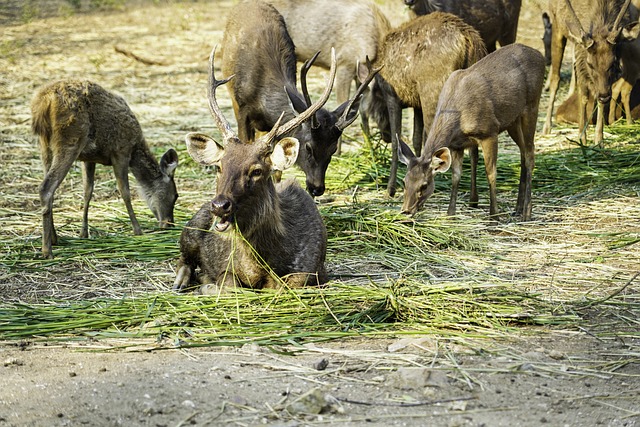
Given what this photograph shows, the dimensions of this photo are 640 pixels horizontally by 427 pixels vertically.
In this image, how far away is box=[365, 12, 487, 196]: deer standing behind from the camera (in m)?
10.2

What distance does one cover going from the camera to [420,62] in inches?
405

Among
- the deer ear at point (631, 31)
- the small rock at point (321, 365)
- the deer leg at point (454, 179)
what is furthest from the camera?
the deer ear at point (631, 31)

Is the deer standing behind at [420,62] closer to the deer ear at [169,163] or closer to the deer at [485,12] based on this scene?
the deer at [485,12]

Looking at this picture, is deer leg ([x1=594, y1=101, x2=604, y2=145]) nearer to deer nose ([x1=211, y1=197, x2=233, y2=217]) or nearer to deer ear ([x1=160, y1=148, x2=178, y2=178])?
deer ear ([x1=160, y1=148, x2=178, y2=178])

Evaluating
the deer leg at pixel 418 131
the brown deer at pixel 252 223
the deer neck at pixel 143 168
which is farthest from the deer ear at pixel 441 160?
the deer neck at pixel 143 168

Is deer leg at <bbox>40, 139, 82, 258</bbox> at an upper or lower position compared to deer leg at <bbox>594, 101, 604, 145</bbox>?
upper

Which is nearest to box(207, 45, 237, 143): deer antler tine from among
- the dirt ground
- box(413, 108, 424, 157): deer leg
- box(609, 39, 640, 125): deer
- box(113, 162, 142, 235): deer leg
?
the dirt ground

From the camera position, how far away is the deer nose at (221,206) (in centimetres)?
613

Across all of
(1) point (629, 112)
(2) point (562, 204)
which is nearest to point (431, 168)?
(2) point (562, 204)

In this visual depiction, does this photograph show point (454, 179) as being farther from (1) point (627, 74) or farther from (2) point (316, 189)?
(1) point (627, 74)

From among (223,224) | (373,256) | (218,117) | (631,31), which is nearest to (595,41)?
(631,31)

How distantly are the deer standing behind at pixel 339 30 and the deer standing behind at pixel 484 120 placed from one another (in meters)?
3.15

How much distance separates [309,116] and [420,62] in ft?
12.6

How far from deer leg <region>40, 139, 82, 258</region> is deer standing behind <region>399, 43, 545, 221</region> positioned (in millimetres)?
2915
